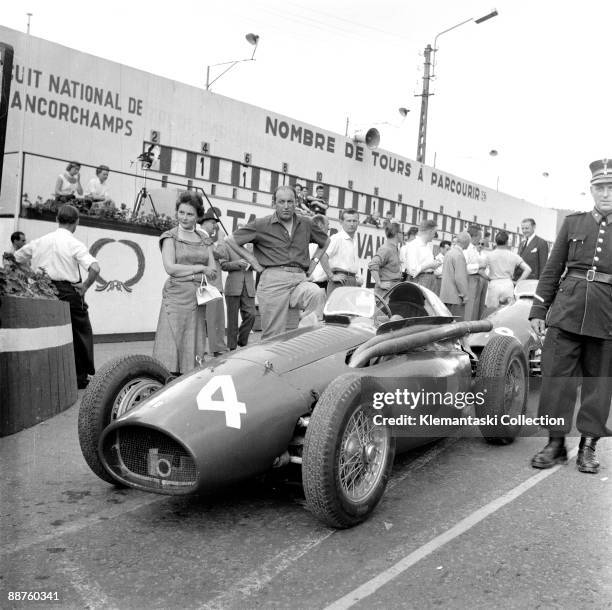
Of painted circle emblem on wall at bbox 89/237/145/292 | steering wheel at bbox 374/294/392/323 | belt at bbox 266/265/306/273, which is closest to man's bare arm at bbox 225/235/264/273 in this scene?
belt at bbox 266/265/306/273

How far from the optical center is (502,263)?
358 inches

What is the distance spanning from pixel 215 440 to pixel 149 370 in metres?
0.91

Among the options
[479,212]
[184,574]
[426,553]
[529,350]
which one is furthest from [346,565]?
[479,212]

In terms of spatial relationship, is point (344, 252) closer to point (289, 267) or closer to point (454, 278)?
point (454, 278)

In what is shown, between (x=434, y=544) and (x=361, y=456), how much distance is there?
52 cm

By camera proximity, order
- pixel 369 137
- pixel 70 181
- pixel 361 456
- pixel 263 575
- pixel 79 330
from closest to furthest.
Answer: pixel 263 575 → pixel 361 456 → pixel 79 330 → pixel 70 181 → pixel 369 137

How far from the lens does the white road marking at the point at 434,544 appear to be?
248cm

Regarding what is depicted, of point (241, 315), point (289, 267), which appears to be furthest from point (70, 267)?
point (241, 315)

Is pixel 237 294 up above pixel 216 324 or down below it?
above

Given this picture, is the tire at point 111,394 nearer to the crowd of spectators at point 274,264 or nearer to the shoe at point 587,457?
the crowd of spectators at point 274,264

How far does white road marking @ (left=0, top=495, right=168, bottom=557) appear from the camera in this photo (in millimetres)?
2852

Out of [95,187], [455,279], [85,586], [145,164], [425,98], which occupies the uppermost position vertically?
[425,98]

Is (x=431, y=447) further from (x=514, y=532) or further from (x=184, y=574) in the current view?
(x=184, y=574)

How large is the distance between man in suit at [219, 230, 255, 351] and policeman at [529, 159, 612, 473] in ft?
15.6
